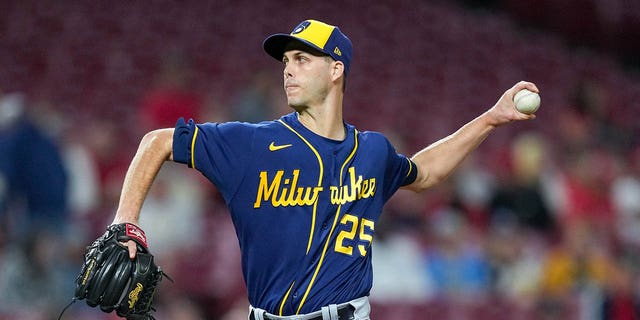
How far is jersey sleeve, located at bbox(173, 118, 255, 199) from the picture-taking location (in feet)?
13.2

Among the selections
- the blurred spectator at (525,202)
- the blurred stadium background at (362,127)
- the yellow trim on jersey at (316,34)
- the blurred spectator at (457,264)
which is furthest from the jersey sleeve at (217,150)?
the blurred spectator at (525,202)

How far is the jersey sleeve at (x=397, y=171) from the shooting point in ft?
14.6

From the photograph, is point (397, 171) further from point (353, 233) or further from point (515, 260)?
point (515, 260)

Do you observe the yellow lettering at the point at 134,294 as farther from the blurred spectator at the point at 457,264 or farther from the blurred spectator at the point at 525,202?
the blurred spectator at the point at 525,202

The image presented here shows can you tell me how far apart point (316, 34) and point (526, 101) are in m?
0.94

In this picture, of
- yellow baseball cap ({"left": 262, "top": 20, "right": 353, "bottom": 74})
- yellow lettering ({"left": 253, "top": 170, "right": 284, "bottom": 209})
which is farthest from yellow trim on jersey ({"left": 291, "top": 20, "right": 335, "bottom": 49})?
yellow lettering ({"left": 253, "top": 170, "right": 284, "bottom": 209})

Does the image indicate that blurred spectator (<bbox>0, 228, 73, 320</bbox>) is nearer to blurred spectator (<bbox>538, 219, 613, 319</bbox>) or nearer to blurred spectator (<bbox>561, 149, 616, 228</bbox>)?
blurred spectator (<bbox>538, 219, 613, 319</bbox>)

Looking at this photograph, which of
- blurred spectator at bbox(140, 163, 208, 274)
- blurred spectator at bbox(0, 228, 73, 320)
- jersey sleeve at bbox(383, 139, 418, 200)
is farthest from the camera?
blurred spectator at bbox(140, 163, 208, 274)

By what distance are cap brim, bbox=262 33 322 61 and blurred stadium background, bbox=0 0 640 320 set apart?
2959 mm

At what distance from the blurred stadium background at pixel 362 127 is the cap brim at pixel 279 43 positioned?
2.96m

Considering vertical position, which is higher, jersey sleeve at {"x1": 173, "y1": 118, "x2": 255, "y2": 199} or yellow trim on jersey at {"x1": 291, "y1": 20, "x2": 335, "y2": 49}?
yellow trim on jersey at {"x1": 291, "y1": 20, "x2": 335, "y2": 49}

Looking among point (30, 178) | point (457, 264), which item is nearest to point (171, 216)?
point (30, 178)

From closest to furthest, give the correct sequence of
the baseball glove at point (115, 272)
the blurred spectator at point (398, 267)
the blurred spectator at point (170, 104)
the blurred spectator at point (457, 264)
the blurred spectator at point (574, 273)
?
the baseball glove at point (115, 272) → the blurred spectator at point (574, 273) → the blurred spectator at point (398, 267) → the blurred spectator at point (457, 264) → the blurred spectator at point (170, 104)

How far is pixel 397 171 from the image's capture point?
177 inches
